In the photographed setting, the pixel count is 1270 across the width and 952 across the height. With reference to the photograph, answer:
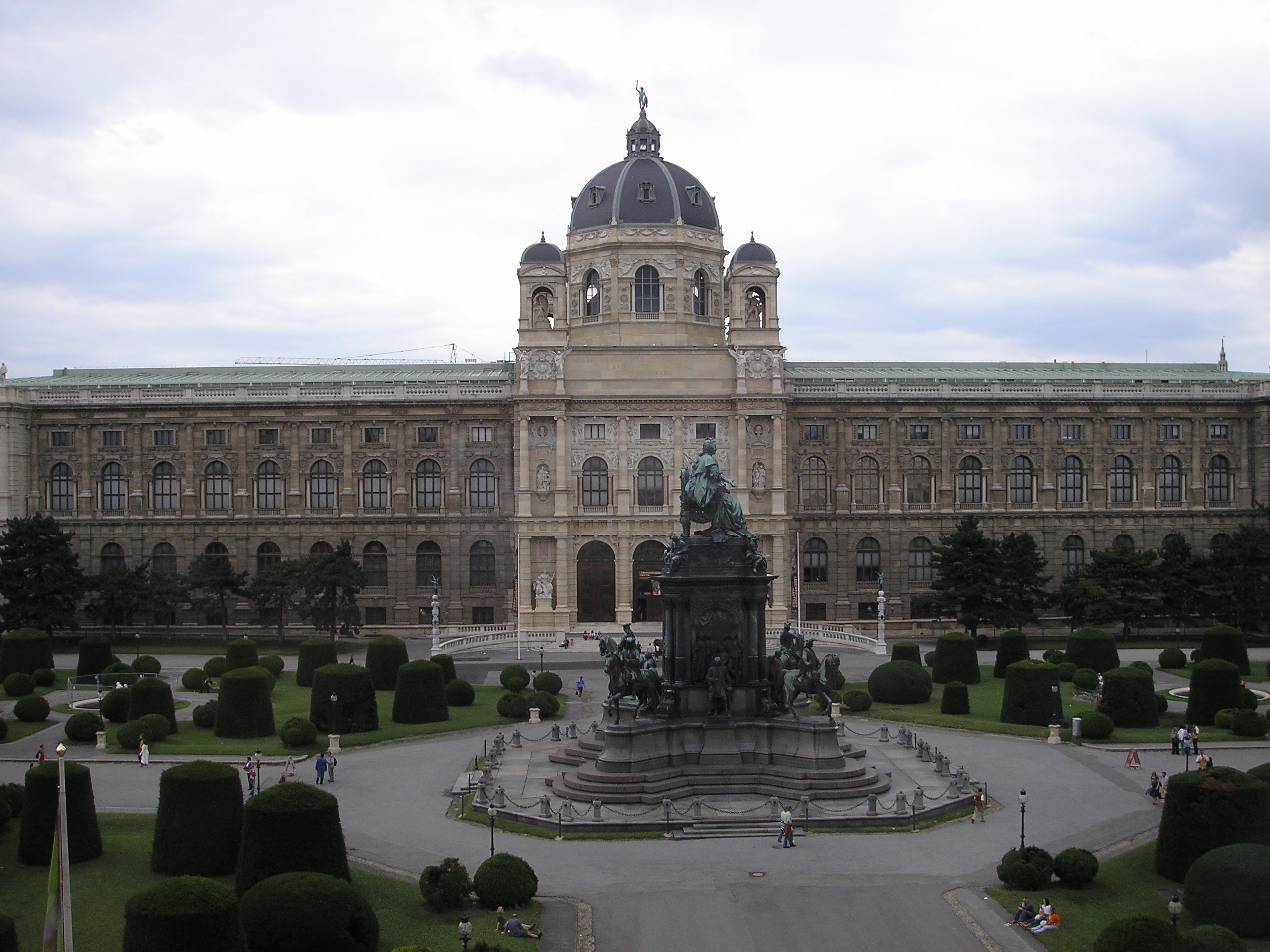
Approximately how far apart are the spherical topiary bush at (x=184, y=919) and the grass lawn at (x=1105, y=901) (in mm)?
16794

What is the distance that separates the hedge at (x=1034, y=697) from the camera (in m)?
50.6

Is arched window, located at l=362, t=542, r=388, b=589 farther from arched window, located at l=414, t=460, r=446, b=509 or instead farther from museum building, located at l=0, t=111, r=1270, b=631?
arched window, located at l=414, t=460, r=446, b=509

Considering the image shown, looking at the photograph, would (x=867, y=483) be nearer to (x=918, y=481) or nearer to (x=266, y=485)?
(x=918, y=481)

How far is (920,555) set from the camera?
299 ft

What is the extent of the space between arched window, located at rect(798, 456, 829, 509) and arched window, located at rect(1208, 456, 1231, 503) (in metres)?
28.3

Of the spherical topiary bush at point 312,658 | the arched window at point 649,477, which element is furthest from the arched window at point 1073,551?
the spherical topiary bush at point 312,658

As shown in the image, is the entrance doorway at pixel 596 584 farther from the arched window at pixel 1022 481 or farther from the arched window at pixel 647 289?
the arched window at pixel 1022 481

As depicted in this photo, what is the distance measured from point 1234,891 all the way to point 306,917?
19.2 metres

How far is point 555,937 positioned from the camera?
27.8 meters

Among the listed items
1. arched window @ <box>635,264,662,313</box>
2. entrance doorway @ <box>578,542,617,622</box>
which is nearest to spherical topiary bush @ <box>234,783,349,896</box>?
entrance doorway @ <box>578,542,617,622</box>

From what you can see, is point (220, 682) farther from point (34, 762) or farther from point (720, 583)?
point (720, 583)

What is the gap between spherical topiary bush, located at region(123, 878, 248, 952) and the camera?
2247 centimetres

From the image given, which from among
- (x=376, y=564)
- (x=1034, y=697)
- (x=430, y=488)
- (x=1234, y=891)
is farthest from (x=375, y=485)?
(x=1234, y=891)

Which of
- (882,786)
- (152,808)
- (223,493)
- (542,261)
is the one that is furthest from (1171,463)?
(152,808)
